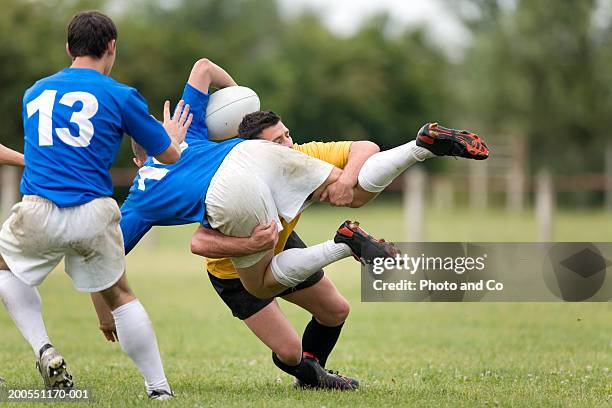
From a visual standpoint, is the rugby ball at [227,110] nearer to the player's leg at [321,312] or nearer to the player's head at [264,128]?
the player's head at [264,128]

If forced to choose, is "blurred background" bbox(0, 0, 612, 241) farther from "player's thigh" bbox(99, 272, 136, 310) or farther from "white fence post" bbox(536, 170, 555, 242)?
"player's thigh" bbox(99, 272, 136, 310)

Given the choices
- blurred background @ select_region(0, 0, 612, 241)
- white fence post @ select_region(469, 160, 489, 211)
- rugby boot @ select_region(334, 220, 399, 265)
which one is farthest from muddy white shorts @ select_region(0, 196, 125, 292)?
white fence post @ select_region(469, 160, 489, 211)

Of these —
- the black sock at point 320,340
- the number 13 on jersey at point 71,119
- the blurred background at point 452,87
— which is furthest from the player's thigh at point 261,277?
the blurred background at point 452,87

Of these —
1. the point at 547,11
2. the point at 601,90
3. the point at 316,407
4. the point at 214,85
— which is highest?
the point at 547,11

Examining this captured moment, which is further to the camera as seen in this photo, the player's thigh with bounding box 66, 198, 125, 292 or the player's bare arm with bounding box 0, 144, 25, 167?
the player's bare arm with bounding box 0, 144, 25, 167

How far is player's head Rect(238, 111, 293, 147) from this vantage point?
5781 millimetres

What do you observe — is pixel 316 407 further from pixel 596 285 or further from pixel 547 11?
pixel 547 11

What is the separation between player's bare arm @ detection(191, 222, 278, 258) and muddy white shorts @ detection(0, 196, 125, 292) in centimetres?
55

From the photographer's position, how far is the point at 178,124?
216 inches

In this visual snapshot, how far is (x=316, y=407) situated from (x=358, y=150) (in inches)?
60.5

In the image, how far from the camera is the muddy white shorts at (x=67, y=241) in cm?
498

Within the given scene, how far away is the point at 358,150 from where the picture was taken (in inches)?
232

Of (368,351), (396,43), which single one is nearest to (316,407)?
(368,351)

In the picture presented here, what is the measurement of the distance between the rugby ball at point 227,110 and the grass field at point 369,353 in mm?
1559
